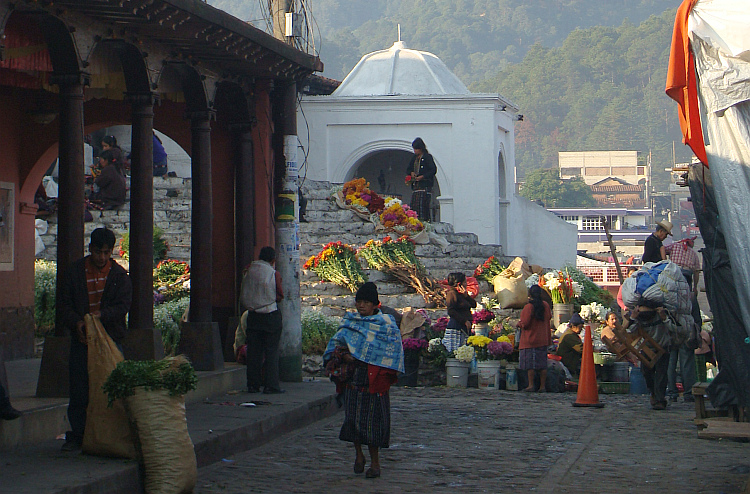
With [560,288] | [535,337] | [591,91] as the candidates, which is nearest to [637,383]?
[535,337]

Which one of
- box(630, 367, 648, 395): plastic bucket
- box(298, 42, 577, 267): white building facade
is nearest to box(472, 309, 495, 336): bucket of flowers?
box(630, 367, 648, 395): plastic bucket

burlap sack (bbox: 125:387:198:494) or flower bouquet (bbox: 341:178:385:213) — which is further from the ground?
flower bouquet (bbox: 341:178:385:213)

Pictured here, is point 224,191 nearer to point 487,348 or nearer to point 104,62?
point 104,62

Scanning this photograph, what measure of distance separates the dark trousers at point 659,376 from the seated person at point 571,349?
309cm

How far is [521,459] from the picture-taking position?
891 cm

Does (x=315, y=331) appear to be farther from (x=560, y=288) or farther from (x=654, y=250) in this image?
(x=654, y=250)

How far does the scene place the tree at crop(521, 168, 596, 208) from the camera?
10088 centimetres

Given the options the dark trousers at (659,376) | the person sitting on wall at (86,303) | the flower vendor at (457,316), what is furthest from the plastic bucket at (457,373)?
the person sitting on wall at (86,303)

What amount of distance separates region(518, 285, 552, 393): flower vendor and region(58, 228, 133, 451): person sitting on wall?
7.91 meters

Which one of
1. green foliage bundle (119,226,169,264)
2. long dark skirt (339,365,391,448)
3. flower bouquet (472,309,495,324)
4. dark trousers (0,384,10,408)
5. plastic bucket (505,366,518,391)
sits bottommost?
plastic bucket (505,366,518,391)

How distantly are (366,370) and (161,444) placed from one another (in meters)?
1.70

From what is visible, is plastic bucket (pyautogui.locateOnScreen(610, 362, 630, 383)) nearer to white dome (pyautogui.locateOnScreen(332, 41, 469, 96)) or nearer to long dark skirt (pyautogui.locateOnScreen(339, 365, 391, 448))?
long dark skirt (pyautogui.locateOnScreen(339, 365, 391, 448))

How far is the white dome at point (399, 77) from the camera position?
28.6 m

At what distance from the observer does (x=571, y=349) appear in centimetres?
1575
